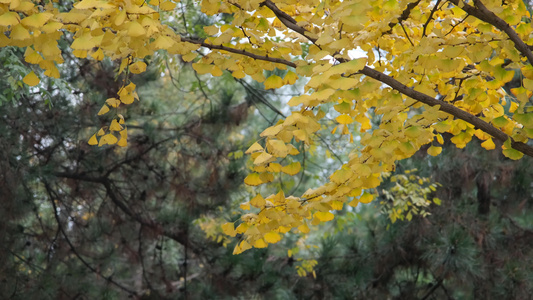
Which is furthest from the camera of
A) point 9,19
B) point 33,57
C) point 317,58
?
point 33,57

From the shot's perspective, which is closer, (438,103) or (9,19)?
(9,19)

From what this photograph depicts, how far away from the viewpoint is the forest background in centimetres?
416

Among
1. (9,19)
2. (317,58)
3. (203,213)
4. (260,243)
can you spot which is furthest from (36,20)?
(203,213)

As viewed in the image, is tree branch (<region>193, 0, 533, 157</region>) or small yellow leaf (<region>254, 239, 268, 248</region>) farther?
small yellow leaf (<region>254, 239, 268, 248</region>)

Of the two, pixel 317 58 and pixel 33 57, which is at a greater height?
pixel 33 57

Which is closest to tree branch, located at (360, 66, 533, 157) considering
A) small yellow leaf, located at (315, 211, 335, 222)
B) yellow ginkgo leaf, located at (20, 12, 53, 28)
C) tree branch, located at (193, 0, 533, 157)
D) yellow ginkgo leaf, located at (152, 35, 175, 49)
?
tree branch, located at (193, 0, 533, 157)

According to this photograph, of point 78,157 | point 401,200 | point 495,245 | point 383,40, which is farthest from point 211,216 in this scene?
point 383,40

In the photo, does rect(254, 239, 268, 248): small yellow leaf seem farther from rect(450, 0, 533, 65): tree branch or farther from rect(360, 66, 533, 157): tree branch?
rect(450, 0, 533, 65): tree branch

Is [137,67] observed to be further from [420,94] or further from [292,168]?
[420,94]

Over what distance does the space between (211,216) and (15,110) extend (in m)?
1.68

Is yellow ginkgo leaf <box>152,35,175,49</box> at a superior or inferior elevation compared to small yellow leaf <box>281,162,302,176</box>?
superior

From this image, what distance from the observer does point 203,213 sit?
4734 millimetres

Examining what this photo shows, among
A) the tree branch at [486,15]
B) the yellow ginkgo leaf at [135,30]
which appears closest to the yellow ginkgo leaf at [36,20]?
the yellow ginkgo leaf at [135,30]

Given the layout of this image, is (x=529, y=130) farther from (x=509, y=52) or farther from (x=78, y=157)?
(x=78, y=157)
